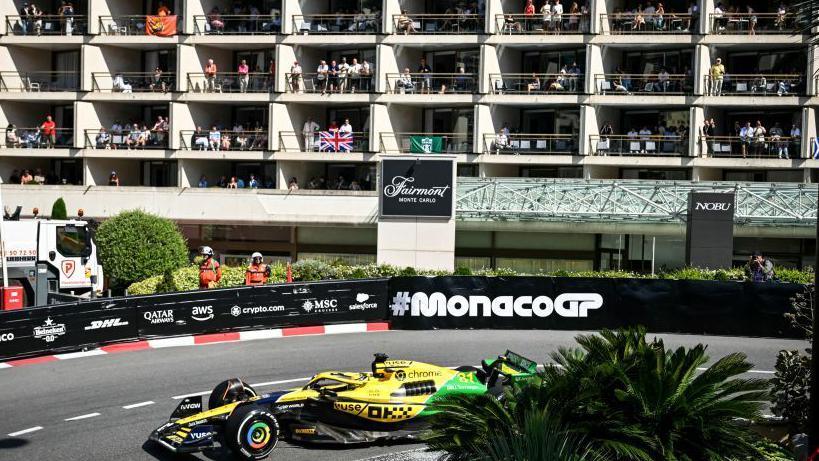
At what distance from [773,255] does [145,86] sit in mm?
31355

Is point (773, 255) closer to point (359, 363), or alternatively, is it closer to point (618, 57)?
point (618, 57)

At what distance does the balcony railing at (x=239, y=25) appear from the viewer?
153ft

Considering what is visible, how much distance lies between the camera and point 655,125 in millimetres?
44344

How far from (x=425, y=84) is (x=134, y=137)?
14.8 metres

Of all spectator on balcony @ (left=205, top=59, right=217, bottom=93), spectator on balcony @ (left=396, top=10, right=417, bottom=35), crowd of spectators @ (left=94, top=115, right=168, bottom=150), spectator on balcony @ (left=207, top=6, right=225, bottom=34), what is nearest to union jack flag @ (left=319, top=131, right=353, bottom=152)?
spectator on balcony @ (left=396, top=10, right=417, bottom=35)

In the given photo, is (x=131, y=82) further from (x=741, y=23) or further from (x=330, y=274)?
(x=741, y=23)

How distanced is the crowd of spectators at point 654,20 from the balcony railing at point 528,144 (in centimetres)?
548

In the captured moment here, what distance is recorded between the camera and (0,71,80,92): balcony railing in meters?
49.5

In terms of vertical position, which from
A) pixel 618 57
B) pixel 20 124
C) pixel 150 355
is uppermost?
pixel 618 57

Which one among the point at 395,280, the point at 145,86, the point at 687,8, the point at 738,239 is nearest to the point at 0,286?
the point at 395,280

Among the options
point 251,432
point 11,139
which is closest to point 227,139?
point 11,139

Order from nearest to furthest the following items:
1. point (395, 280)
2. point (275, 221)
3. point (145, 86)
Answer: point (395, 280)
point (275, 221)
point (145, 86)

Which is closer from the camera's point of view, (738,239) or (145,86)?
(738,239)

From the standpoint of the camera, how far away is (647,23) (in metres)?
42.6
